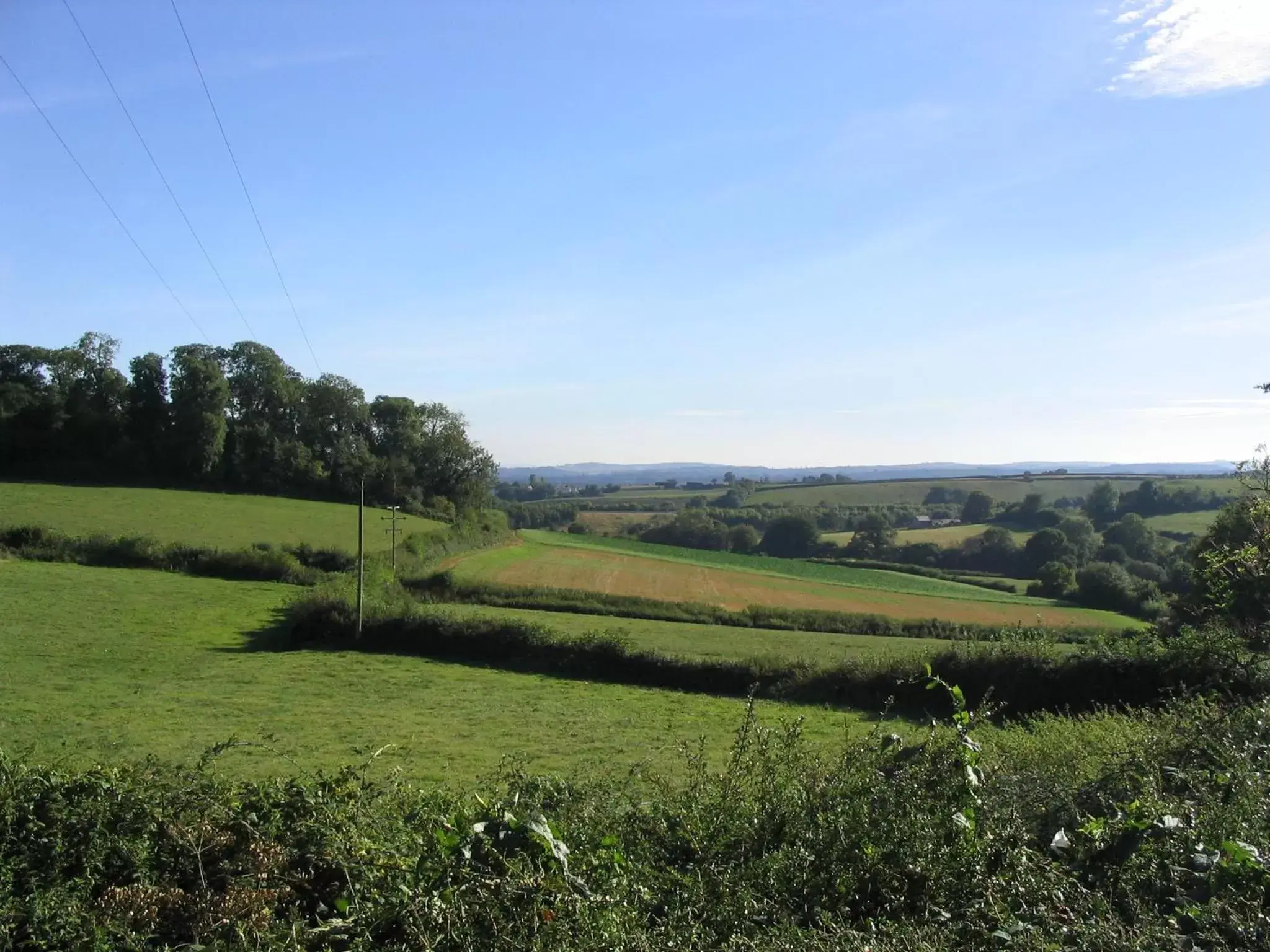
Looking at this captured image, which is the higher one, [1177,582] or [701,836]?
[701,836]

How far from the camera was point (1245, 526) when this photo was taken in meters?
25.1

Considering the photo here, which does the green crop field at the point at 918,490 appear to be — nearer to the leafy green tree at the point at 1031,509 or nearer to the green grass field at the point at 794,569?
the leafy green tree at the point at 1031,509

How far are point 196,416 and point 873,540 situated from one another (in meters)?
51.0

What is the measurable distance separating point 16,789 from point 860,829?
156 inches

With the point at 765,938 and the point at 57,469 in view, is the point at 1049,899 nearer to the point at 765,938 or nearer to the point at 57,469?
the point at 765,938

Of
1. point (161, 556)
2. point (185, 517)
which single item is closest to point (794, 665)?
point (161, 556)

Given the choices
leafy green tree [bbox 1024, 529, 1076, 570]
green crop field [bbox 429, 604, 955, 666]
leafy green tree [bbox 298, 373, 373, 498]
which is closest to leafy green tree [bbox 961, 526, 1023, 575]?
leafy green tree [bbox 1024, 529, 1076, 570]

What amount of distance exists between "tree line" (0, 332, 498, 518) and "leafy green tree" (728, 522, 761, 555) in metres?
21.9

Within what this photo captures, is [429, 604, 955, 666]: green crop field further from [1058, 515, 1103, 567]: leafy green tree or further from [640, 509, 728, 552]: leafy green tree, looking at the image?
[640, 509, 728, 552]: leafy green tree

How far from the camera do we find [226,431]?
203 ft

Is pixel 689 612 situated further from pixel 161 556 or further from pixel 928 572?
pixel 161 556

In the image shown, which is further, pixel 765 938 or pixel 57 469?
pixel 57 469

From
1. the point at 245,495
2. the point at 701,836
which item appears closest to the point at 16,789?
the point at 701,836

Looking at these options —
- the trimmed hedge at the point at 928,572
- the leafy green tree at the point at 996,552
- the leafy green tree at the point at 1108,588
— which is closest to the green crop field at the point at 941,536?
the leafy green tree at the point at 996,552
